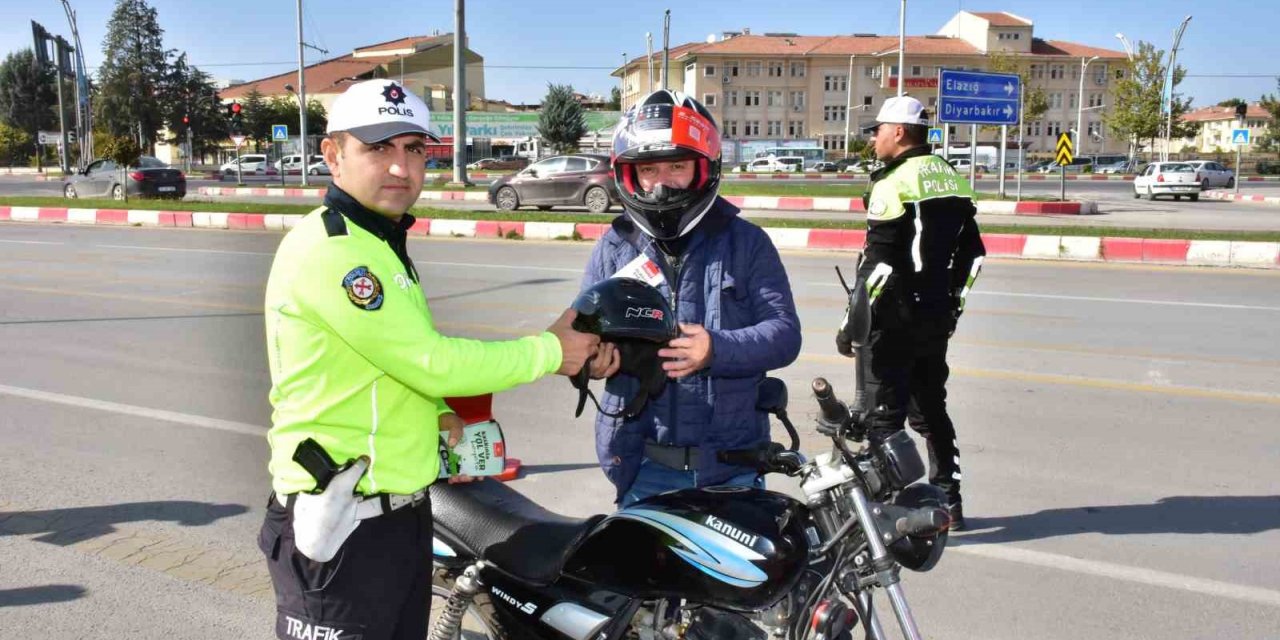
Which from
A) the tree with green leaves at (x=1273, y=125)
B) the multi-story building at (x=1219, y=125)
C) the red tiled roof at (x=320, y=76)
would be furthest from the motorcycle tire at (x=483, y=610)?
the multi-story building at (x=1219, y=125)

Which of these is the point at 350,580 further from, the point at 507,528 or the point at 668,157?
the point at 668,157

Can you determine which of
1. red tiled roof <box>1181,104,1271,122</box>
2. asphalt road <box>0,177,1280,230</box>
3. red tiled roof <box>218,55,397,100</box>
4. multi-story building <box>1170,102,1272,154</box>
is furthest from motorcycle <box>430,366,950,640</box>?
red tiled roof <box>1181,104,1271,122</box>

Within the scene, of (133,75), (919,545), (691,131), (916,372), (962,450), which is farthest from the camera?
(133,75)

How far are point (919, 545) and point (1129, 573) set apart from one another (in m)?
2.52

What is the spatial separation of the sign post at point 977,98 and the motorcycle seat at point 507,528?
70.5 ft

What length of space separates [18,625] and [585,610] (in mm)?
2605

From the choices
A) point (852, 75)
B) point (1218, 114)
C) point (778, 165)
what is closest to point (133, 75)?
point (778, 165)

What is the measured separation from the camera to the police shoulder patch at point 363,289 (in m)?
2.01

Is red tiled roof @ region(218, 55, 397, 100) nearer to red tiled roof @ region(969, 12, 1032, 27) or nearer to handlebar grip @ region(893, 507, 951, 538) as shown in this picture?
red tiled roof @ region(969, 12, 1032, 27)

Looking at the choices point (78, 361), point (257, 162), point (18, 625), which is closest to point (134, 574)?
point (18, 625)

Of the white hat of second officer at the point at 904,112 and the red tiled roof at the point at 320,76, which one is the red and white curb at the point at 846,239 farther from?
the red tiled roof at the point at 320,76

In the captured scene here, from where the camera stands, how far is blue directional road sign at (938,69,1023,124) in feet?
74.7

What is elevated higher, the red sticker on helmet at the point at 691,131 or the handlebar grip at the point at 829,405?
the red sticker on helmet at the point at 691,131

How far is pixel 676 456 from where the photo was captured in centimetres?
274
